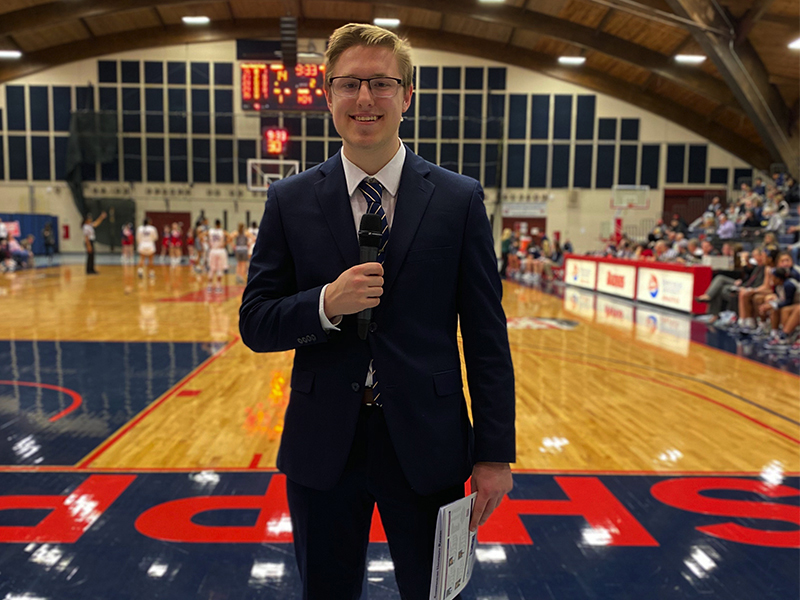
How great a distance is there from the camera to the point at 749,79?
675 inches

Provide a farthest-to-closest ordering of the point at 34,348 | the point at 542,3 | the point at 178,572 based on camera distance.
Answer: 1. the point at 542,3
2. the point at 34,348
3. the point at 178,572

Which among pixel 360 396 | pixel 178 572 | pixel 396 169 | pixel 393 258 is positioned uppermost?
pixel 396 169

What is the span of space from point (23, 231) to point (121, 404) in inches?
946

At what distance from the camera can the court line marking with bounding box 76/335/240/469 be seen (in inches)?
154

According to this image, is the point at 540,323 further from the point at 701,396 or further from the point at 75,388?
the point at 75,388

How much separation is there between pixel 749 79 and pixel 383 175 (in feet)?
63.3

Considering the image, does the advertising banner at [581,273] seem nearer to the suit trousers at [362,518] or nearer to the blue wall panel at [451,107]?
the blue wall panel at [451,107]

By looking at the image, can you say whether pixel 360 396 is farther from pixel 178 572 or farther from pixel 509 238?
pixel 509 238

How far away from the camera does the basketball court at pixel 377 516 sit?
264cm

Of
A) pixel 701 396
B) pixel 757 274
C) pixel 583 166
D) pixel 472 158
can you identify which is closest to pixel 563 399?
pixel 701 396

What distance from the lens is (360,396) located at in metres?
1.43

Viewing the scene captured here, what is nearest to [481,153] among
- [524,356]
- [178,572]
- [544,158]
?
[544,158]

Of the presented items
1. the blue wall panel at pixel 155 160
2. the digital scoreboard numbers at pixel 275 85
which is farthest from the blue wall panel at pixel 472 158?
the blue wall panel at pixel 155 160

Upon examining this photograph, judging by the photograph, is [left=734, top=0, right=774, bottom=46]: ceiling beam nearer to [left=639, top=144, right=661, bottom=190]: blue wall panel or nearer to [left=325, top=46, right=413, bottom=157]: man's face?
[left=639, top=144, right=661, bottom=190]: blue wall panel
